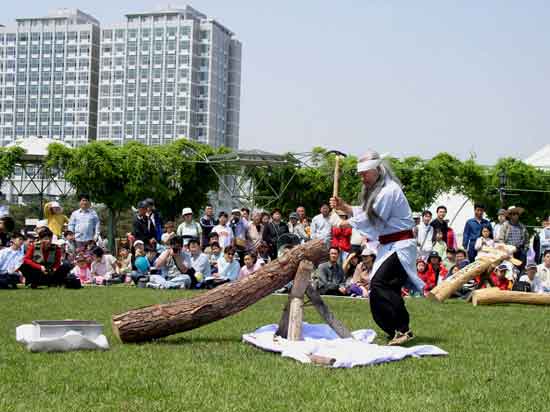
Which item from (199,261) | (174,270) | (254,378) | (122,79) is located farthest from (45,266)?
(122,79)

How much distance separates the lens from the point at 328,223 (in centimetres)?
1689

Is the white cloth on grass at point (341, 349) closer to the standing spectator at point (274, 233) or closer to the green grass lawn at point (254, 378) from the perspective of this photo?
the green grass lawn at point (254, 378)

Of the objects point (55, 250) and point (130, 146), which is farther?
point (130, 146)

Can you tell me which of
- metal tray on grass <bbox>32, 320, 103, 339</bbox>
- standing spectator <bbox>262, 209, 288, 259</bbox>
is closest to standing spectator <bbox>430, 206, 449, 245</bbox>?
standing spectator <bbox>262, 209, 288, 259</bbox>

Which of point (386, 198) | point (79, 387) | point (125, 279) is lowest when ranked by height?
point (125, 279)

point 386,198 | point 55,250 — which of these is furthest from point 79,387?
point 55,250

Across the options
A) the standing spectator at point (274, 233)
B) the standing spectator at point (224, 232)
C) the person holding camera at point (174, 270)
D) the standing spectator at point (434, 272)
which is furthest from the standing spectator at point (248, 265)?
the standing spectator at point (434, 272)

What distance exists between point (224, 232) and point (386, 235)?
9.66m

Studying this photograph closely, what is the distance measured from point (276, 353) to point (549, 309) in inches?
279

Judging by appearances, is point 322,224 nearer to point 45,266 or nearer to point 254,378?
point 45,266

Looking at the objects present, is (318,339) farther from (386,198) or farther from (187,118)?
(187,118)

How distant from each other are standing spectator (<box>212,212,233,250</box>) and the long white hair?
9424 mm

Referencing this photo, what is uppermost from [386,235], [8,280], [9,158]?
[9,158]

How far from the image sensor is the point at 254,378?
20.1 ft
